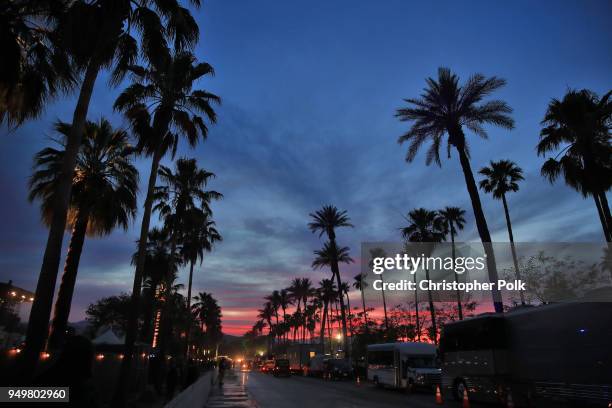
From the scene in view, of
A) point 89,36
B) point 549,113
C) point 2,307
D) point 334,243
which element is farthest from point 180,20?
point 2,307

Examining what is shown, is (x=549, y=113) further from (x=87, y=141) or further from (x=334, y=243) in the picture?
(x=334, y=243)

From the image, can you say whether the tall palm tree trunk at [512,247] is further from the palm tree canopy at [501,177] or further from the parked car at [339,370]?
the parked car at [339,370]

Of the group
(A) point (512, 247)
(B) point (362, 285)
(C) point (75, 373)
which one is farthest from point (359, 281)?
(C) point (75, 373)

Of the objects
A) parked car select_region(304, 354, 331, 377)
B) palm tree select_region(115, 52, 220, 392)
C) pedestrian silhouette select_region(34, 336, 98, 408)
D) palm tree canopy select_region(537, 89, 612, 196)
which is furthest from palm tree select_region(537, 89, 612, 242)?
parked car select_region(304, 354, 331, 377)

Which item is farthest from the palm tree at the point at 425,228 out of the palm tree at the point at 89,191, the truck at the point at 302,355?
the palm tree at the point at 89,191

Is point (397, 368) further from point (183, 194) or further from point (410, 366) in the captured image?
point (183, 194)

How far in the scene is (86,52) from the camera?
394 inches

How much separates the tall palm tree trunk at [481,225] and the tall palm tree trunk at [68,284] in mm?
20735

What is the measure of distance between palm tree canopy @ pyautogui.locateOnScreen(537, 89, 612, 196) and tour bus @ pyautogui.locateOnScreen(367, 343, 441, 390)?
13635 millimetres

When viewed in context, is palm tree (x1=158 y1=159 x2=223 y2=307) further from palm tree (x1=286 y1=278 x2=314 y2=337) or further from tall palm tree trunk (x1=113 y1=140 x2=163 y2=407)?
palm tree (x1=286 y1=278 x2=314 y2=337)

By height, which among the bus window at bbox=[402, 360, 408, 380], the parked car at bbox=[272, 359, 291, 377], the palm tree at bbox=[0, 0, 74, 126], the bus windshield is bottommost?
the parked car at bbox=[272, 359, 291, 377]

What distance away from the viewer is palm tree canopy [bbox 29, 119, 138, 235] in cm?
1823

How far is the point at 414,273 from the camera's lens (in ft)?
172

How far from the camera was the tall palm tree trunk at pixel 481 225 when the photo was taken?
73.3 ft
